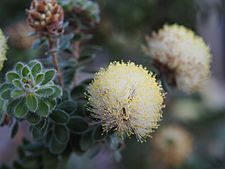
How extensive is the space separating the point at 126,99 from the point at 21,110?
0.84 ft

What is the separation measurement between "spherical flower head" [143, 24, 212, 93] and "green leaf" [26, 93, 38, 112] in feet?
1.81

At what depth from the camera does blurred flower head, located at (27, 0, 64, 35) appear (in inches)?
50.1

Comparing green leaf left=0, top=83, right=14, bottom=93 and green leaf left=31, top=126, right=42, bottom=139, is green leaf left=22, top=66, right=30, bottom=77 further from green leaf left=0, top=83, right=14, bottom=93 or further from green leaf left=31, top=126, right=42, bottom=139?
green leaf left=31, top=126, right=42, bottom=139

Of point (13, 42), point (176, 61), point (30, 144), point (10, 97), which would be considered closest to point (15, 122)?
point (30, 144)

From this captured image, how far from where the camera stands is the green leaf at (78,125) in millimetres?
1303

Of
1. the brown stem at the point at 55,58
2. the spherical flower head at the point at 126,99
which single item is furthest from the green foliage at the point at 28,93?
the brown stem at the point at 55,58

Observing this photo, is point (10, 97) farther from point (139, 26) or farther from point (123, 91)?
point (139, 26)

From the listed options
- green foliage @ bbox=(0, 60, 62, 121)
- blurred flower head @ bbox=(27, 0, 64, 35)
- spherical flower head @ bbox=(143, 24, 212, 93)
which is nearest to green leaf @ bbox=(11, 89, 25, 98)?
green foliage @ bbox=(0, 60, 62, 121)

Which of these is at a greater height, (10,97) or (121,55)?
(121,55)

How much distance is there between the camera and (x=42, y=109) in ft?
3.68

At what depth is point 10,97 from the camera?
1.13m

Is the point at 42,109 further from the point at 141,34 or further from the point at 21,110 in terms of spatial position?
the point at 141,34

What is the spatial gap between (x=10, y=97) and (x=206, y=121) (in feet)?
6.23

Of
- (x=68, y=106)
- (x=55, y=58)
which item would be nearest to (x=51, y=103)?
(x=68, y=106)
